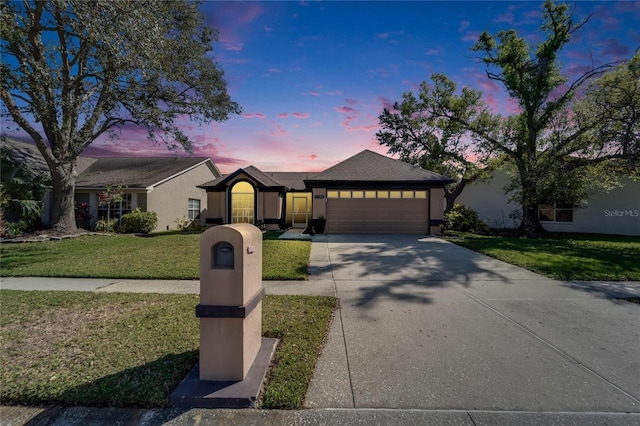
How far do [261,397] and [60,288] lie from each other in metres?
5.86

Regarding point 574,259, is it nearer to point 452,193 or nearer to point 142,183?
point 452,193

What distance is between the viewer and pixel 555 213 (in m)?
18.2

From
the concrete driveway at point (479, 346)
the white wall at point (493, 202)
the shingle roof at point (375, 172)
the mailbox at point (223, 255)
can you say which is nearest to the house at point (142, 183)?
the shingle roof at point (375, 172)

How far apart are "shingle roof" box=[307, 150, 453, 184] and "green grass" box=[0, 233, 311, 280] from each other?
18.9ft

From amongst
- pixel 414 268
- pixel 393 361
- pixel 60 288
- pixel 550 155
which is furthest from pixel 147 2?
pixel 550 155

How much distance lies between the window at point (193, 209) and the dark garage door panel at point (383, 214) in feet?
34.5

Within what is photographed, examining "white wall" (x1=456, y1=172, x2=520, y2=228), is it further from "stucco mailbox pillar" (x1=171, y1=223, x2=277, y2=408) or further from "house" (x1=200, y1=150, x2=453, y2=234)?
"stucco mailbox pillar" (x1=171, y1=223, x2=277, y2=408)

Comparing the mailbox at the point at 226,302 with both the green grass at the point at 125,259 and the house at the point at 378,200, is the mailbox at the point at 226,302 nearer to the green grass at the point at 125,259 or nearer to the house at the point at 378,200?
the green grass at the point at 125,259

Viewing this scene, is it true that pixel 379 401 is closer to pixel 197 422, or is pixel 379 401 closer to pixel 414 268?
pixel 197 422

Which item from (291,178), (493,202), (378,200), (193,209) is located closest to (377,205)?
(378,200)

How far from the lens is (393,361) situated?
3223 millimetres

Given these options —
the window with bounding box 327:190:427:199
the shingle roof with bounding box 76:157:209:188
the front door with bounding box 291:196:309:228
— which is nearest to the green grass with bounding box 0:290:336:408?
the window with bounding box 327:190:427:199

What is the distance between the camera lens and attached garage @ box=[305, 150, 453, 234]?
1512 cm

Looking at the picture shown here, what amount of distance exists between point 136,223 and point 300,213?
937cm
